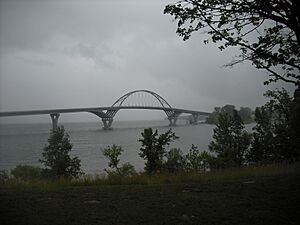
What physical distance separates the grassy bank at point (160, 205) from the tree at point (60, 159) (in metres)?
17.3

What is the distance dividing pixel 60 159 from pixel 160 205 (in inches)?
821

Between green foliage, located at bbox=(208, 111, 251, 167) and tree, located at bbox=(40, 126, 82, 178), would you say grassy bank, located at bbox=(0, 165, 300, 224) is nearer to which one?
tree, located at bbox=(40, 126, 82, 178)

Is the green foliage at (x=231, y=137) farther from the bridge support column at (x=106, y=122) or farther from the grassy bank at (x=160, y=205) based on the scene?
the bridge support column at (x=106, y=122)

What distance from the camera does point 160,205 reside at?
18.8 feet

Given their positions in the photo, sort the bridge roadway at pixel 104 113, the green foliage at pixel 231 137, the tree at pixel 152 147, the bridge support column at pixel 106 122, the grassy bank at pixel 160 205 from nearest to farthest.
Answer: the grassy bank at pixel 160 205
the tree at pixel 152 147
the green foliage at pixel 231 137
the bridge roadway at pixel 104 113
the bridge support column at pixel 106 122

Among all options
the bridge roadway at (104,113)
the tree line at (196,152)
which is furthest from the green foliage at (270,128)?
the bridge roadway at (104,113)

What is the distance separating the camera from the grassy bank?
16.1 feet

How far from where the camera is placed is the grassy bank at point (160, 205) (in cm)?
491

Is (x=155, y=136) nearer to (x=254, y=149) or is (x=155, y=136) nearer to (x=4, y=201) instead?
(x=254, y=149)

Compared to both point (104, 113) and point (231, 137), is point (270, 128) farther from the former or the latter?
point (104, 113)

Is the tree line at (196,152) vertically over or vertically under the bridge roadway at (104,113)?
under

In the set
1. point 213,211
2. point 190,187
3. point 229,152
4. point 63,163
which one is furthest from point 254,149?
point 213,211

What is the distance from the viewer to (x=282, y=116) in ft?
92.4

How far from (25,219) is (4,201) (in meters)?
1.23
